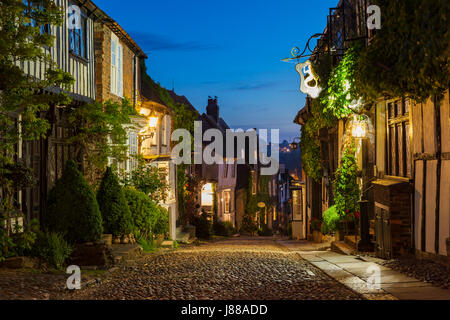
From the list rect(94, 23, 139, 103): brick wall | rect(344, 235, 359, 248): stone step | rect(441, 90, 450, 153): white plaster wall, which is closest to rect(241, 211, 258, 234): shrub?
rect(94, 23, 139, 103): brick wall

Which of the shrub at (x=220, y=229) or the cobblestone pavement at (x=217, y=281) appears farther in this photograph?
the shrub at (x=220, y=229)

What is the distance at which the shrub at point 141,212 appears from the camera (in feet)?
45.4

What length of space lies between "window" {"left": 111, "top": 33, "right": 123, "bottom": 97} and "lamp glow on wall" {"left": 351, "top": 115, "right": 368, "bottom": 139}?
7.73m

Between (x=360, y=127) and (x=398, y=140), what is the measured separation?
1548 millimetres

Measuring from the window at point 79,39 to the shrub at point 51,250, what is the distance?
5640 millimetres

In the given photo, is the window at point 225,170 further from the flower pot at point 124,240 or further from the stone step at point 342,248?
the flower pot at point 124,240

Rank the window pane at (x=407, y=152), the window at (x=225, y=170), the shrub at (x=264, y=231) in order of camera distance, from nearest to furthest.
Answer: the window pane at (x=407, y=152) < the window at (x=225, y=170) < the shrub at (x=264, y=231)

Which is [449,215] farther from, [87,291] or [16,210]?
[16,210]

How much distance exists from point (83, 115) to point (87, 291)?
668cm


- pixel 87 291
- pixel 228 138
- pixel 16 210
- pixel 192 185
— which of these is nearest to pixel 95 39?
pixel 16 210

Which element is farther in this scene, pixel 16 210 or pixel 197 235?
pixel 197 235

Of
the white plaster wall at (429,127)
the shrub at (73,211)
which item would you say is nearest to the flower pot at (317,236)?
the white plaster wall at (429,127)

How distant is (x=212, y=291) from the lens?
7180 millimetres

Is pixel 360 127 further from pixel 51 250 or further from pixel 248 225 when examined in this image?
pixel 248 225
